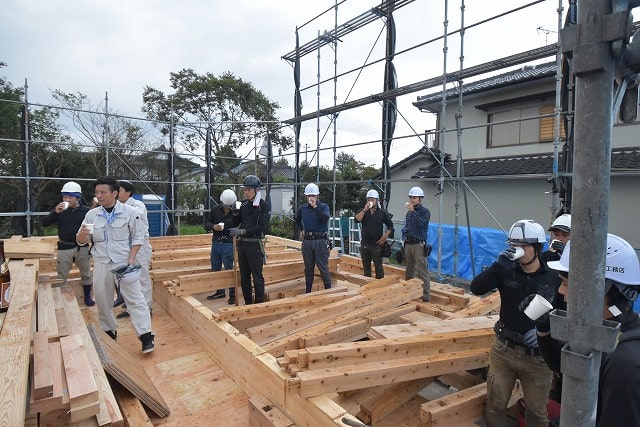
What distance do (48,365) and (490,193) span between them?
Answer: 1069 centimetres

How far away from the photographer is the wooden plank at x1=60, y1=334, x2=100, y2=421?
193 cm

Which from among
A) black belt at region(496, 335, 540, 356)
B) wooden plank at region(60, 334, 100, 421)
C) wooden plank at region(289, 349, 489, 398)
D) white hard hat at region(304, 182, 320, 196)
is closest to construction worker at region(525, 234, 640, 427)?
black belt at region(496, 335, 540, 356)

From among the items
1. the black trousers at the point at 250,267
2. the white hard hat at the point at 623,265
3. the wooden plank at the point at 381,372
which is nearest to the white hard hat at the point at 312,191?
the black trousers at the point at 250,267

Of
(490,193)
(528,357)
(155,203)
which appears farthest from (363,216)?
(155,203)

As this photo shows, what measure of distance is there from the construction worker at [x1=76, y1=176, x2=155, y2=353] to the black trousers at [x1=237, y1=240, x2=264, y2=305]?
4.07 feet

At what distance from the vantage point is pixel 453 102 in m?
11.8

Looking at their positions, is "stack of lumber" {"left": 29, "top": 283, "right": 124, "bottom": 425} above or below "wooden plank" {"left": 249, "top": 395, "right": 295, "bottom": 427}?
above

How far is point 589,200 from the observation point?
3.23 feet

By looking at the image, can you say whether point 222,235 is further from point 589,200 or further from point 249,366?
point 589,200

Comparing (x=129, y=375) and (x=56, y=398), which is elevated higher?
(x=56, y=398)

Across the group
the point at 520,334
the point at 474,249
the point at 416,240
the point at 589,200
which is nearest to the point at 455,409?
the point at 520,334

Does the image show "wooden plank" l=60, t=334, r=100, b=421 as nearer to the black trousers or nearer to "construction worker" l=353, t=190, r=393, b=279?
the black trousers

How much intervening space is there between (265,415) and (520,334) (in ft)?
5.88

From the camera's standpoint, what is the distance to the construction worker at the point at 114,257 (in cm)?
375
